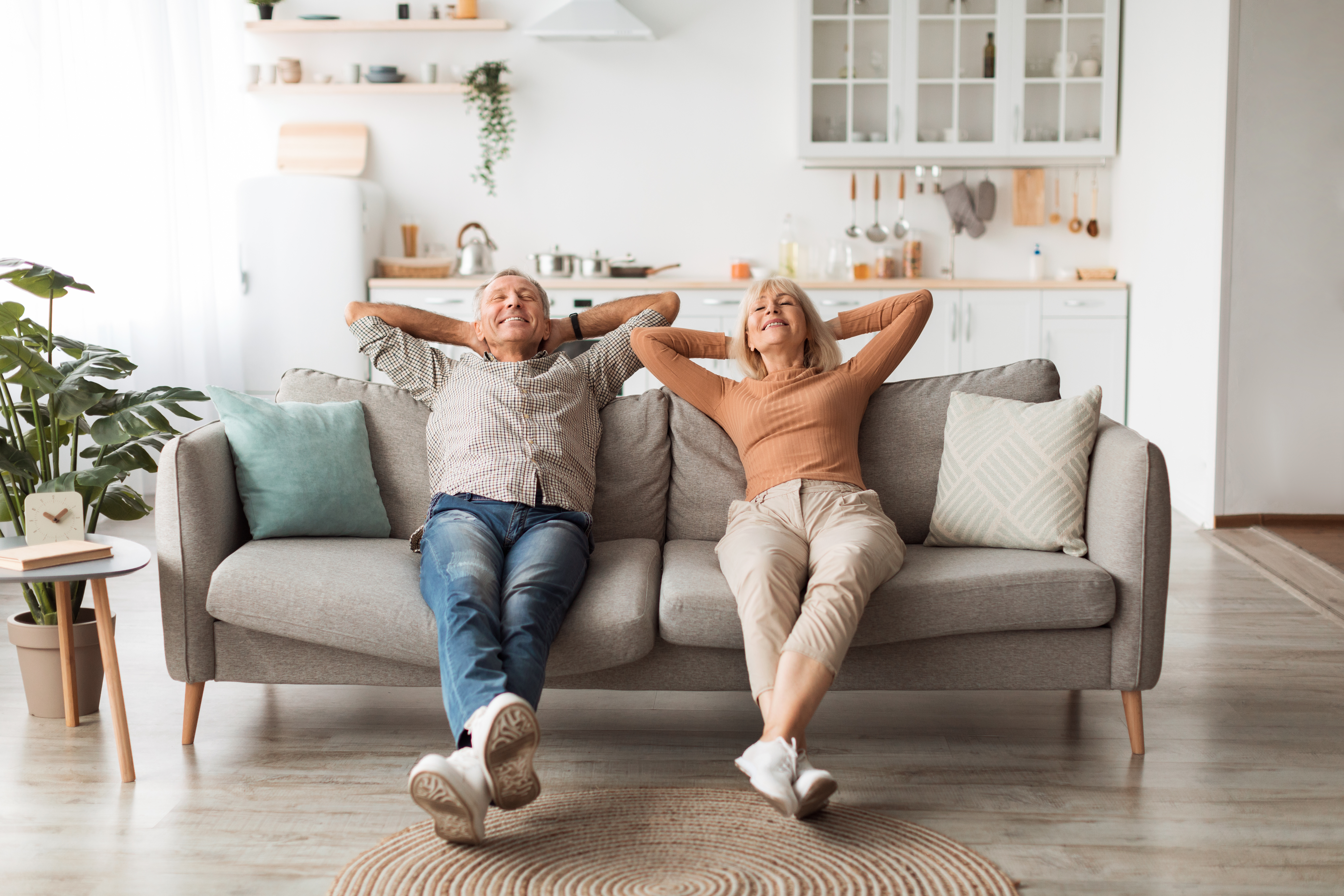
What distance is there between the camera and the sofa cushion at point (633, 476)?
260 cm

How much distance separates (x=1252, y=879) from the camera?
175 cm

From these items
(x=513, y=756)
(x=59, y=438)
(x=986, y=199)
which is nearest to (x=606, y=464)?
(x=513, y=756)

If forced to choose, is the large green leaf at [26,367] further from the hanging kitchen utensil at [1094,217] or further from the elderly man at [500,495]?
the hanging kitchen utensil at [1094,217]

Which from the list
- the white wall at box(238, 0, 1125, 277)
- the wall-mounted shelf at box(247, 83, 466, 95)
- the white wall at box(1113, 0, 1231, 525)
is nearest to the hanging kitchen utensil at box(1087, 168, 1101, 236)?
the white wall at box(238, 0, 1125, 277)

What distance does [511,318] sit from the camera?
2574mm

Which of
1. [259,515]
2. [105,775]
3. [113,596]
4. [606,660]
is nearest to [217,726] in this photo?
[105,775]

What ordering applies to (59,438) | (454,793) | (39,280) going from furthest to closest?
(59,438) < (39,280) < (454,793)

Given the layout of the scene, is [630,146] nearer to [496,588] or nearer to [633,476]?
[633,476]

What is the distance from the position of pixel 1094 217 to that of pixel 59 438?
4943mm

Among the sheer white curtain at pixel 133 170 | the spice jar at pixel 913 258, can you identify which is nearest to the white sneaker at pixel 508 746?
the sheer white curtain at pixel 133 170

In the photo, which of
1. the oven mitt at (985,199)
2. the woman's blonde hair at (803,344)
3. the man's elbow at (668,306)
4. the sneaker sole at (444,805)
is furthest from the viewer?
the oven mitt at (985,199)

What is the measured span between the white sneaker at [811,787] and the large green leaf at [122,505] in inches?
60.9

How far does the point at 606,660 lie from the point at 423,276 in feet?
12.7

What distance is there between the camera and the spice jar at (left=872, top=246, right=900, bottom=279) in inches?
226
